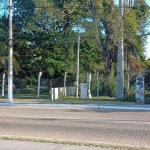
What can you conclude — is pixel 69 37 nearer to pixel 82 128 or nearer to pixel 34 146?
pixel 82 128

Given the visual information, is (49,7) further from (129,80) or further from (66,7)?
(129,80)

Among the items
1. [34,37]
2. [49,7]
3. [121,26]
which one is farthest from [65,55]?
[121,26]

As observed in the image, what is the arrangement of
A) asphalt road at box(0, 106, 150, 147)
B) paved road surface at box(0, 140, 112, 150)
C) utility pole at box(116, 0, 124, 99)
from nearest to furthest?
1. paved road surface at box(0, 140, 112, 150)
2. asphalt road at box(0, 106, 150, 147)
3. utility pole at box(116, 0, 124, 99)

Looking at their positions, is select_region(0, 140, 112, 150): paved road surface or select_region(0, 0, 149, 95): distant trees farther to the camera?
select_region(0, 0, 149, 95): distant trees

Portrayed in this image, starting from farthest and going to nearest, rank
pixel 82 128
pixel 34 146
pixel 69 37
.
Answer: pixel 69 37 < pixel 82 128 < pixel 34 146

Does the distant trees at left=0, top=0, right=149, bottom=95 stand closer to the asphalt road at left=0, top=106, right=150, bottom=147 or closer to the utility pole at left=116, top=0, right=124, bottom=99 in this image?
the utility pole at left=116, top=0, right=124, bottom=99

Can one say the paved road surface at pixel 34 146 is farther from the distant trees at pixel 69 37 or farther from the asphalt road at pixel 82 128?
the distant trees at pixel 69 37

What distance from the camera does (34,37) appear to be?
35562 mm

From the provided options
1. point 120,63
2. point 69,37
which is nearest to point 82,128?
point 120,63

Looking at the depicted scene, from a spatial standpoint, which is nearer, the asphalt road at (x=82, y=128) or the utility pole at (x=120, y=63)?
the asphalt road at (x=82, y=128)

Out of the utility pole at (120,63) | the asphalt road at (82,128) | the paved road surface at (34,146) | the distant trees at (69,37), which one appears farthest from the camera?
the distant trees at (69,37)

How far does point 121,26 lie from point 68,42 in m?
8.31

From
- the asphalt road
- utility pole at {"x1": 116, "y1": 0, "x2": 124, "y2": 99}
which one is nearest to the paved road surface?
the asphalt road

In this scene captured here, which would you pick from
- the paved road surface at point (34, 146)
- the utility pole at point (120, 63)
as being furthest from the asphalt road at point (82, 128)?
the utility pole at point (120, 63)
